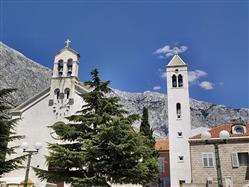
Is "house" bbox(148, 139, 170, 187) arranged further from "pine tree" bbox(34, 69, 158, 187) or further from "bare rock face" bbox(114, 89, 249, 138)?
"bare rock face" bbox(114, 89, 249, 138)

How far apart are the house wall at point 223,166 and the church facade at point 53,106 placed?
→ 13721mm

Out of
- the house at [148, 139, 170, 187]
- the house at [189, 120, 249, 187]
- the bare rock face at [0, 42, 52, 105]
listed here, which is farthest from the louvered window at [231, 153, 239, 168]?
the bare rock face at [0, 42, 52, 105]

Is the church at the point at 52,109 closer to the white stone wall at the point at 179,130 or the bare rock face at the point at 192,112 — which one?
the white stone wall at the point at 179,130

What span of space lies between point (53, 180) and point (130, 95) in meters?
113

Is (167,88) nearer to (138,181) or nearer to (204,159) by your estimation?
(204,159)

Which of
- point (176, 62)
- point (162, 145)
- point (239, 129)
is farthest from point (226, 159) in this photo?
point (162, 145)

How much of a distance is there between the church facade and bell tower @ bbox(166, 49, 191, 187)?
1247cm

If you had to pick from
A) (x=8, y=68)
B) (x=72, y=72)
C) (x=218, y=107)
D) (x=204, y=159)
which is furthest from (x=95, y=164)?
(x=218, y=107)

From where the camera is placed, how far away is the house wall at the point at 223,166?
28578 mm

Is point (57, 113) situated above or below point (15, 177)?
above

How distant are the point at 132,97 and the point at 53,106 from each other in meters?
101

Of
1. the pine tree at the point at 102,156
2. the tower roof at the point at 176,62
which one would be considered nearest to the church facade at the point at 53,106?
the pine tree at the point at 102,156

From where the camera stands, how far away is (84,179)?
1359 centimetres

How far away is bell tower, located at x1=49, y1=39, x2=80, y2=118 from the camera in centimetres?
2547
